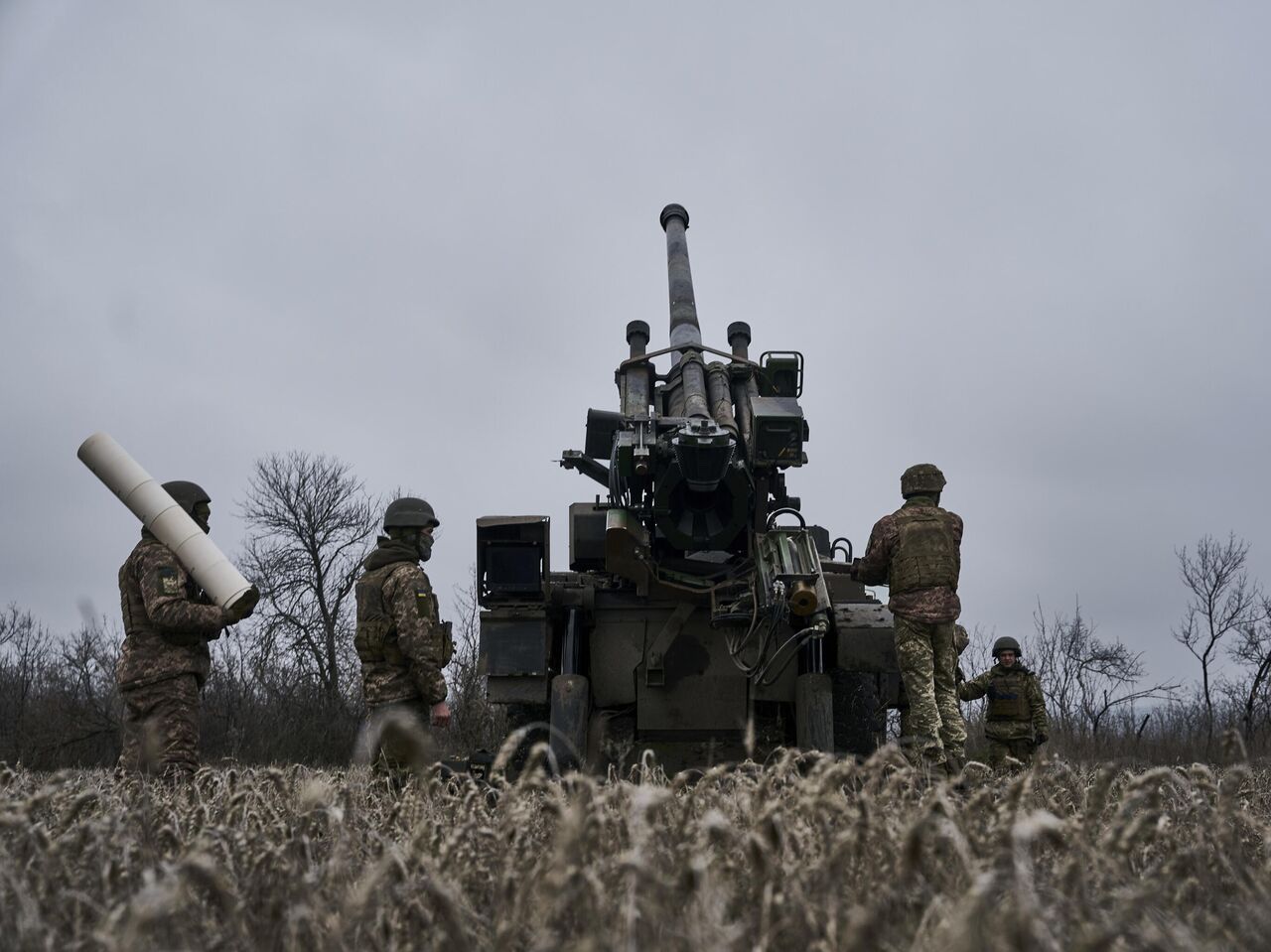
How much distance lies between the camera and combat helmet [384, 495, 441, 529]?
716 centimetres

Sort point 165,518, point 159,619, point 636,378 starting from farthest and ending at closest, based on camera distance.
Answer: point 636,378, point 165,518, point 159,619

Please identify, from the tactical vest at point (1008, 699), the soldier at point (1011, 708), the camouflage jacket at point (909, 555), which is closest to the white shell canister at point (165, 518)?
the camouflage jacket at point (909, 555)

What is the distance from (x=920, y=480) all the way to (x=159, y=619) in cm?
476

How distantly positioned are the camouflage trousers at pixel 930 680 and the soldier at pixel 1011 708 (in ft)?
12.1

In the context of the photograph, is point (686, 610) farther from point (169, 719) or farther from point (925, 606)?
point (169, 719)

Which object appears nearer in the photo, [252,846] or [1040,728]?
[252,846]

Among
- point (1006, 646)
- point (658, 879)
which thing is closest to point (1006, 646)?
point (1006, 646)

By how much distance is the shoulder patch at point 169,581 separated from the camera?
6.30 meters

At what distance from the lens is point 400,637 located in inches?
270

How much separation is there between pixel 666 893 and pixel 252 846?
1361 millimetres

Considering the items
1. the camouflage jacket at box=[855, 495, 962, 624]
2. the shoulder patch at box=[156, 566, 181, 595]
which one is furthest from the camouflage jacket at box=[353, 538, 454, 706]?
the camouflage jacket at box=[855, 495, 962, 624]

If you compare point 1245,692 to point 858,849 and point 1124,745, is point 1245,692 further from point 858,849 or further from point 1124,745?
point 858,849

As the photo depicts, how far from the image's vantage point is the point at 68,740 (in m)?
14.6

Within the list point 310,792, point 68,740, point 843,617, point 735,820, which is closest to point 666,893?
point 310,792
